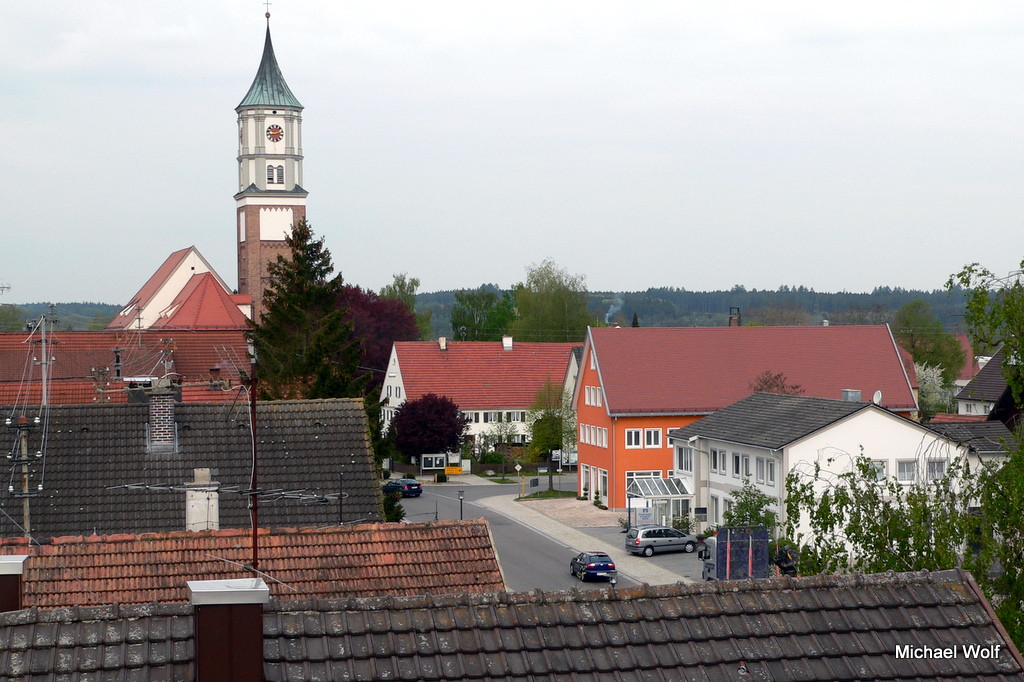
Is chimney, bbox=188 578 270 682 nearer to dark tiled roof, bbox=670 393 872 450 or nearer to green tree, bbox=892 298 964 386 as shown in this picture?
dark tiled roof, bbox=670 393 872 450

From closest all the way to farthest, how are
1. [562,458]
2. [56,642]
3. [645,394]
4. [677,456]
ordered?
[56,642], [677,456], [645,394], [562,458]

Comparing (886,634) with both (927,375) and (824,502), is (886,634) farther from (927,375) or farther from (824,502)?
(927,375)

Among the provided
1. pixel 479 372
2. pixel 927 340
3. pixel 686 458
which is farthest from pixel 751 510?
pixel 927 340

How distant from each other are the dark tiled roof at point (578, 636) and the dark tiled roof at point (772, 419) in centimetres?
2963

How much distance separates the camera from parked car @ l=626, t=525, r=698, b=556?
39.3 m

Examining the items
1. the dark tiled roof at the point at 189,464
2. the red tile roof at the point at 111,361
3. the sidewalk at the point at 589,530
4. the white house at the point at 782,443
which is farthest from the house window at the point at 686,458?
the dark tiled roof at the point at 189,464

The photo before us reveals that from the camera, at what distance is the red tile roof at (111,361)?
3559cm

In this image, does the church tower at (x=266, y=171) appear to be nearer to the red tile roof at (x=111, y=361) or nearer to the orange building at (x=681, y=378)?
the red tile roof at (x=111, y=361)

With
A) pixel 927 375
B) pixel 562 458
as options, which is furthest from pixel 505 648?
pixel 927 375

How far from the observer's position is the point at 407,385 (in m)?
69.0

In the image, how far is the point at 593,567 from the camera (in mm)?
33875

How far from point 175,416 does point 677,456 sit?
90.1ft

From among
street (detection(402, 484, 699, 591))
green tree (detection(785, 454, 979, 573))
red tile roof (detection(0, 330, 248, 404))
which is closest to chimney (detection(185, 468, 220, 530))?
street (detection(402, 484, 699, 591))

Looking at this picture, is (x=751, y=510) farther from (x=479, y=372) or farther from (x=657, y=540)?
(x=479, y=372)
